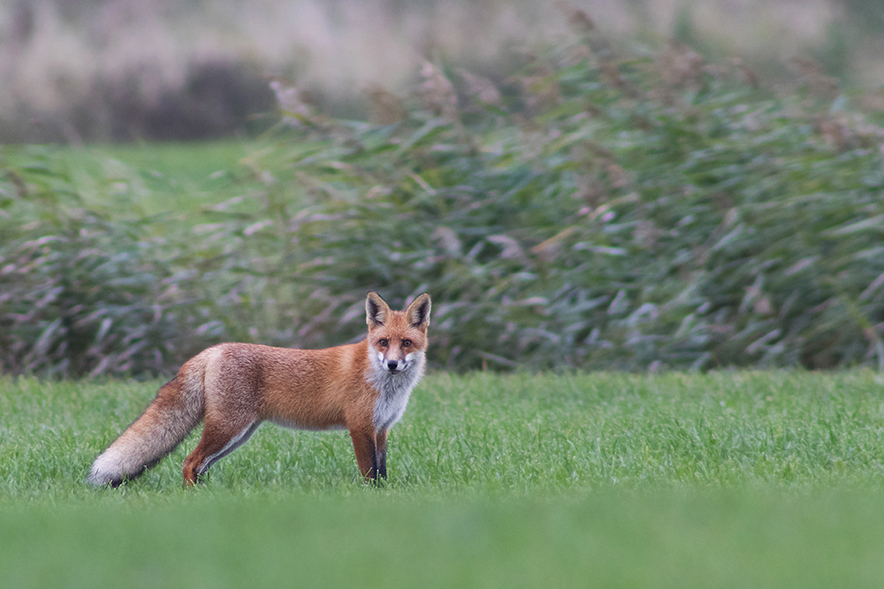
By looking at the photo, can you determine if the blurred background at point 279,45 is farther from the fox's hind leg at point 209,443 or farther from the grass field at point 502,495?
the fox's hind leg at point 209,443

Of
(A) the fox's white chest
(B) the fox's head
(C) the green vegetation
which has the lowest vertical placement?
(C) the green vegetation

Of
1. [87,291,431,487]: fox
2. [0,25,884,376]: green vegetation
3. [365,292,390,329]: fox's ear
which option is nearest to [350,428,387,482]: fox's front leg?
[87,291,431,487]: fox

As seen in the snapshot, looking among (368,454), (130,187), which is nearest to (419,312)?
(368,454)

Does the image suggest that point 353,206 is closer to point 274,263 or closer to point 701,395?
point 274,263

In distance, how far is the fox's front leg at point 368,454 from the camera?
468 centimetres

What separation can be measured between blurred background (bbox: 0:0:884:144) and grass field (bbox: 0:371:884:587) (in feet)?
26.3

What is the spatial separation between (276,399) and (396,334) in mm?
648

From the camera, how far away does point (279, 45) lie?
55.0 feet

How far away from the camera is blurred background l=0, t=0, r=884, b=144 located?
575 inches

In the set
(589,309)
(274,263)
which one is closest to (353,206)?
(274,263)

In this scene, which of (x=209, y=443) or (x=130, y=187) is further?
(x=130, y=187)

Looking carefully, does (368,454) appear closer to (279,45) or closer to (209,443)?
(209,443)

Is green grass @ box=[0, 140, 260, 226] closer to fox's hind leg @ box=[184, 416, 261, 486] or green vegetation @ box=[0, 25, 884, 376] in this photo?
green vegetation @ box=[0, 25, 884, 376]

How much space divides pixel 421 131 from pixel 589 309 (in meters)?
2.24
